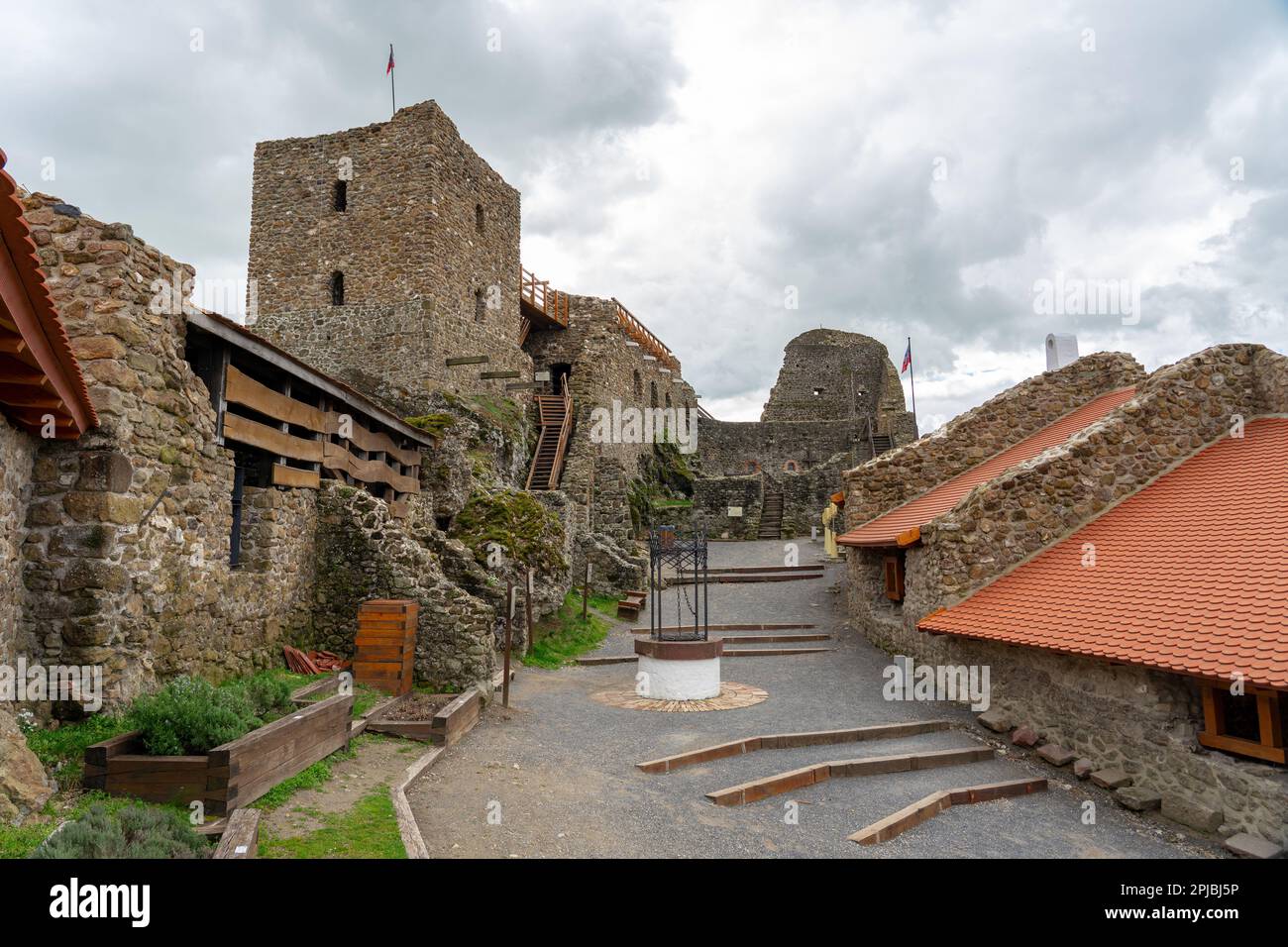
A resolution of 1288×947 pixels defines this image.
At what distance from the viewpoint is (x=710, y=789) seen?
7.83 metres

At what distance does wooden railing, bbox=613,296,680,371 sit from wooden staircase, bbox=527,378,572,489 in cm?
539

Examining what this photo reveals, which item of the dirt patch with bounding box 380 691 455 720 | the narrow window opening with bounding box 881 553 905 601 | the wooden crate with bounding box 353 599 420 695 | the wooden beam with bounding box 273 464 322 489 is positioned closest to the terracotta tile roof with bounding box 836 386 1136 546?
the narrow window opening with bounding box 881 553 905 601

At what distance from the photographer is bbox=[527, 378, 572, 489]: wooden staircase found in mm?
24500

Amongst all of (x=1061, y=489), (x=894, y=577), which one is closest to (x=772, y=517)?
(x=894, y=577)

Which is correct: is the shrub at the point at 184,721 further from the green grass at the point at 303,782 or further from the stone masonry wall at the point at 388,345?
the stone masonry wall at the point at 388,345

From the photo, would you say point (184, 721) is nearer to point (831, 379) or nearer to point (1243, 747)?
point (1243, 747)

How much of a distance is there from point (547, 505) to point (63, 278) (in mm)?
14492

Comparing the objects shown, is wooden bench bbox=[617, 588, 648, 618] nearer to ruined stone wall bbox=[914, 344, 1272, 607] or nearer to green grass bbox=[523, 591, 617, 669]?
green grass bbox=[523, 591, 617, 669]

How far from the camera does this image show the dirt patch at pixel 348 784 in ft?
19.0

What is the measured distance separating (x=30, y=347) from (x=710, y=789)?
6779 mm

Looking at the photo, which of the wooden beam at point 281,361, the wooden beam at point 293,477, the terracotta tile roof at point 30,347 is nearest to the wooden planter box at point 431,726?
the wooden beam at point 293,477
